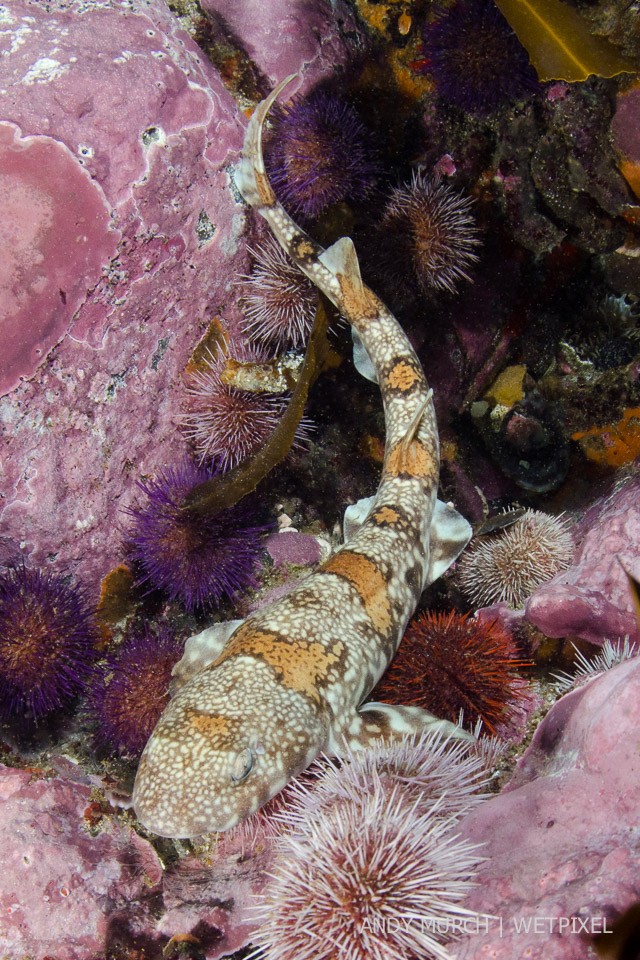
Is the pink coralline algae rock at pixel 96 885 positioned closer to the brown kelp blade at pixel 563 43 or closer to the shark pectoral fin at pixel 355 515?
the shark pectoral fin at pixel 355 515

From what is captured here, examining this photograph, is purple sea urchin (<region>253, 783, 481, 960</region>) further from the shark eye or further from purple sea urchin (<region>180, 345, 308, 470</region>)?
purple sea urchin (<region>180, 345, 308, 470</region>)

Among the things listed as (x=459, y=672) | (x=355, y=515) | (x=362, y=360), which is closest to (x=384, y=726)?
(x=459, y=672)

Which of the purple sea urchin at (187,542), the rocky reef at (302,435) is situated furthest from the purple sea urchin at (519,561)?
the purple sea urchin at (187,542)

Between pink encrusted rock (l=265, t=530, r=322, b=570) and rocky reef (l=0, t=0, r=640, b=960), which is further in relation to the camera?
pink encrusted rock (l=265, t=530, r=322, b=570)

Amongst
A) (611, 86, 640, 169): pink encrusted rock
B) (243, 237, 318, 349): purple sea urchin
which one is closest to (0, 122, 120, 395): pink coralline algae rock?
(243, 237, 318, 349): purple sea urchin

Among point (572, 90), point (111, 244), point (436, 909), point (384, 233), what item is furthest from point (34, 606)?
point (572, 90)

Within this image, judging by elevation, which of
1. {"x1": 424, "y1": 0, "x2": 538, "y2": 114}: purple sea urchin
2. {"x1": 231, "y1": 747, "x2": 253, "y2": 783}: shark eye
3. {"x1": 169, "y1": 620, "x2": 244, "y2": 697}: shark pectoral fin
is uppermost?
{"x1": 424, "y1": 0, "x2": 538, "y2": 114}: purple sea urchin

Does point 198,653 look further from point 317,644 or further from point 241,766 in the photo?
point 241,766
